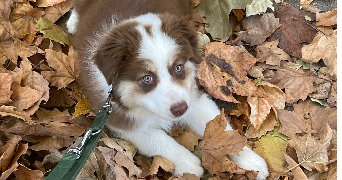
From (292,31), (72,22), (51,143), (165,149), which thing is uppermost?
(72,22)

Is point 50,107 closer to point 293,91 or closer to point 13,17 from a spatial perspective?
point 13,17

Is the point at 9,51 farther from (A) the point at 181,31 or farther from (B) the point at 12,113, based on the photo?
(A) the point at 181,31

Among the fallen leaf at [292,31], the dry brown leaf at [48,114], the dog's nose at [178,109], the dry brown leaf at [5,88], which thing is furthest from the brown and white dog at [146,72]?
the fallen leaf at [292,31]

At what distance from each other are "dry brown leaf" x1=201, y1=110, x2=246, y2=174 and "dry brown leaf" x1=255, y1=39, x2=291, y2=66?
1003 millimetres

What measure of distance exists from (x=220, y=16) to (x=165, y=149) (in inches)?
64.9

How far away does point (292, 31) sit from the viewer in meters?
3.60

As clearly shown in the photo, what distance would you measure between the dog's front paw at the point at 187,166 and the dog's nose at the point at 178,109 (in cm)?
59

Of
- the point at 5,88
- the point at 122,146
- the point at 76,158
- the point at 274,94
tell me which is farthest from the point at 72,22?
the point at 274,94

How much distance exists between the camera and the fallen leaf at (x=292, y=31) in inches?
139

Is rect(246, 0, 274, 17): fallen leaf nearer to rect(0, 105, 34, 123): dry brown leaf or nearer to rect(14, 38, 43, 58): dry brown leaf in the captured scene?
rect(14, 38, 43, 58): dry brown leaf

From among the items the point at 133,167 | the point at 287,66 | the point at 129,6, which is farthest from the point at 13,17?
the point at 287,66

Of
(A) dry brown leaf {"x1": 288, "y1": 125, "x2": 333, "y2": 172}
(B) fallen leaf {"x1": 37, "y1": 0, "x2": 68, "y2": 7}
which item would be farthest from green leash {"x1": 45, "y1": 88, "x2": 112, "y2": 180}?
(B) fallen leaf {"x1": 37, "y1": 0, "x2": 68, "y2": 7}

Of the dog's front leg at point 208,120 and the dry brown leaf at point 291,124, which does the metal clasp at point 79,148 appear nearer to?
the dog's front leg at point 208,120

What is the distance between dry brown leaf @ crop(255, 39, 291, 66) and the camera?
341cm
